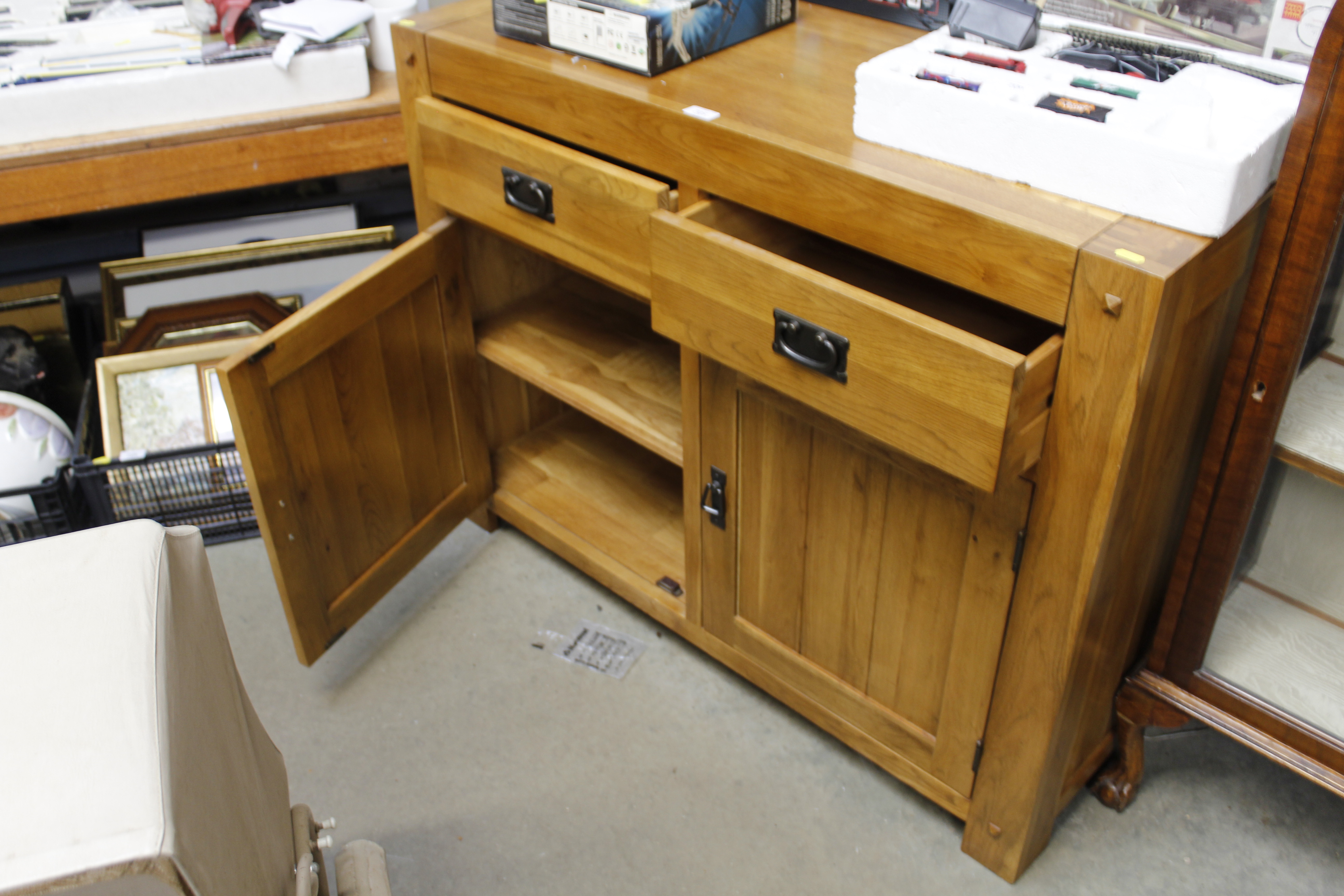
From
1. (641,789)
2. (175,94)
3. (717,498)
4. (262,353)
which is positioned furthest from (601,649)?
(175,94)

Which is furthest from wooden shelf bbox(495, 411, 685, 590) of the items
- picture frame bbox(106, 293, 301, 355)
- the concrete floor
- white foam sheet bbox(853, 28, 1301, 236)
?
white foam sheet bbox(853, 28, 1301, 236)

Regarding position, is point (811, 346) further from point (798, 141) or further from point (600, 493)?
point (600, 493)

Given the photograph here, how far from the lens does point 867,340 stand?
976 millimetres

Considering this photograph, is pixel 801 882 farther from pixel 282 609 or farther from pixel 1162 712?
pixel 282 609

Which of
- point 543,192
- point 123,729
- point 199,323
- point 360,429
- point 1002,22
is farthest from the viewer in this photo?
point 199,323

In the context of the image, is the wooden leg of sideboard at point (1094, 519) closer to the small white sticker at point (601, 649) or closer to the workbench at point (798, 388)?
the workbench at point (798, 388)

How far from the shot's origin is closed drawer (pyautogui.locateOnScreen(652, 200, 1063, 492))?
3.03 ft

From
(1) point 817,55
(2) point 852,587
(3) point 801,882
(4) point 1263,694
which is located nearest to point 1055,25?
(1) point 817,55

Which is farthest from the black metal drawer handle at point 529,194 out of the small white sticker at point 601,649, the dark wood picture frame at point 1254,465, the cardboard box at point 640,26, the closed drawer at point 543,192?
the dark wood picture frame at point 1254,465

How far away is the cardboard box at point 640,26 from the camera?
1.24 meters

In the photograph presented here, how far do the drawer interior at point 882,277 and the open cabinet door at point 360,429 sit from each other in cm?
50

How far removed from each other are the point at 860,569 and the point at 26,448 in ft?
4.62

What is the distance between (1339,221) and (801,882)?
95cm

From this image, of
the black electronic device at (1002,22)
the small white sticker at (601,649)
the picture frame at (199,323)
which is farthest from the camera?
the picture frame at (199,323)
